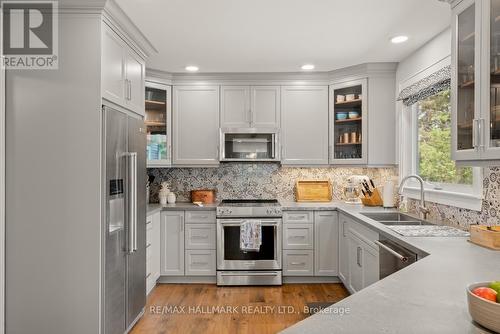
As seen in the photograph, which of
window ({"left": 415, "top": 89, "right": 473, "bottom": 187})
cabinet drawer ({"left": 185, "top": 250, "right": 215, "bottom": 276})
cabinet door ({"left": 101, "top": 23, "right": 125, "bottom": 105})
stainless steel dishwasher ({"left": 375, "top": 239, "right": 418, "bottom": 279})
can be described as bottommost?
cabinet drawer ({"left": 185, "top": 250, "right": 215, "bottom": 276})

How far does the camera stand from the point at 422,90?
10.2ft

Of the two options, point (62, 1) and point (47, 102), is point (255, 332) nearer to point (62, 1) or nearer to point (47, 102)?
point (47, 102)

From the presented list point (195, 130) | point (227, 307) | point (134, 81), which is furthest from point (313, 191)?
point (134, 81)

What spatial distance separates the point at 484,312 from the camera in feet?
3.27

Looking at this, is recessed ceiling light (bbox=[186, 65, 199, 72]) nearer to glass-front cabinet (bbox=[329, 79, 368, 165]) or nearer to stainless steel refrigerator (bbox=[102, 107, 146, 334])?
stainless steel refrigerator (bbox=[102, 107, 146, 334])

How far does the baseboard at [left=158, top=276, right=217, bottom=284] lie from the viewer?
397 cm

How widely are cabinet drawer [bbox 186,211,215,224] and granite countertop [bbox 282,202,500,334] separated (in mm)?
2499

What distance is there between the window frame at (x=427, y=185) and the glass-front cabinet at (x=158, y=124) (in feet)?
8.96

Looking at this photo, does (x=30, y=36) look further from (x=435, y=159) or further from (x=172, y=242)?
(x=435, y=159)

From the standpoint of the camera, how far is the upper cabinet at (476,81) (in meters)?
1.74

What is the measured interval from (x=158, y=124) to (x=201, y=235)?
146cm

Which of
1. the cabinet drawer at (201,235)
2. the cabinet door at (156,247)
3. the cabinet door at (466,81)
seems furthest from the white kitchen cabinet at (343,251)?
the cabinet door at (156,247)

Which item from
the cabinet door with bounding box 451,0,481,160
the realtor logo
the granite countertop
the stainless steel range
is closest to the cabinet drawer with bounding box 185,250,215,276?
the stainless steel range

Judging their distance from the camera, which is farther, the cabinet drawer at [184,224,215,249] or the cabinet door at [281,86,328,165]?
the cabinet door at [281,86,328,165]
